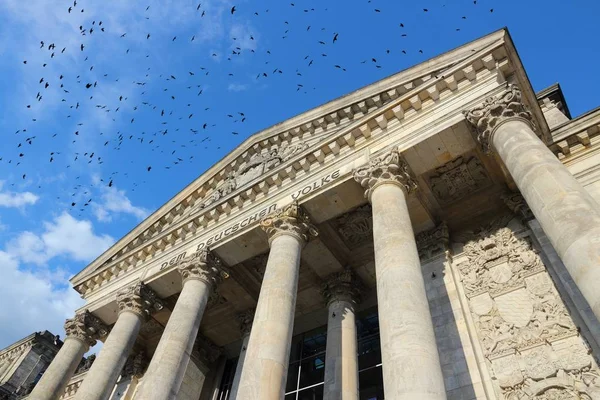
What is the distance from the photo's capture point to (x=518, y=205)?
41.1ft

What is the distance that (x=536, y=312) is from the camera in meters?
10.5

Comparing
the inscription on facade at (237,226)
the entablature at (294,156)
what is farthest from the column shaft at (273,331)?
the entablature at (294,156)

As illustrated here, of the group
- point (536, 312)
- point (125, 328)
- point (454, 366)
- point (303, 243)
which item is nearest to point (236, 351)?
point (125, 328)

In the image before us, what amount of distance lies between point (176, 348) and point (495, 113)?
10406 millimetres

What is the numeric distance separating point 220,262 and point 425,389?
974cm

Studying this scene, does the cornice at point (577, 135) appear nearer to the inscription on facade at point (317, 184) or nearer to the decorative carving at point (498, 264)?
the decorative carving at point (498, 264)

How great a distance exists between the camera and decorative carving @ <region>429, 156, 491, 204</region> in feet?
43.4

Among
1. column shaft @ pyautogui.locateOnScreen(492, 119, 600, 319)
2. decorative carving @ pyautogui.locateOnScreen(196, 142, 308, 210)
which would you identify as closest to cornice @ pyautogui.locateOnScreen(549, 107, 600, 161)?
column shaft @ pyautogui.locateOnScreen(492, 119, 600, 319)

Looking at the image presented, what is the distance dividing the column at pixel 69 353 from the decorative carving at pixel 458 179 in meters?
14.2

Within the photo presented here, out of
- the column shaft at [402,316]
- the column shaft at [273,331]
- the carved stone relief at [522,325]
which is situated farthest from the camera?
the column shaft at [273,331]

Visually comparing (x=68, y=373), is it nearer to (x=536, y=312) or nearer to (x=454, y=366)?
(x=454, y=366)

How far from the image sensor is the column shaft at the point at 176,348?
11.9 meters

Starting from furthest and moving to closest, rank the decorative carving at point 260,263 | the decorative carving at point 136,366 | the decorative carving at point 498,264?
the decorative carving at point 136,366 < the decorative carving at point 260,263 < the decorative carving at point 498,264

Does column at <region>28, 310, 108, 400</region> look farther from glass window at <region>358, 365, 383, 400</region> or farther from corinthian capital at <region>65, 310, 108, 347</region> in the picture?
glass window at <region>358, 365, 383, 400</region>
